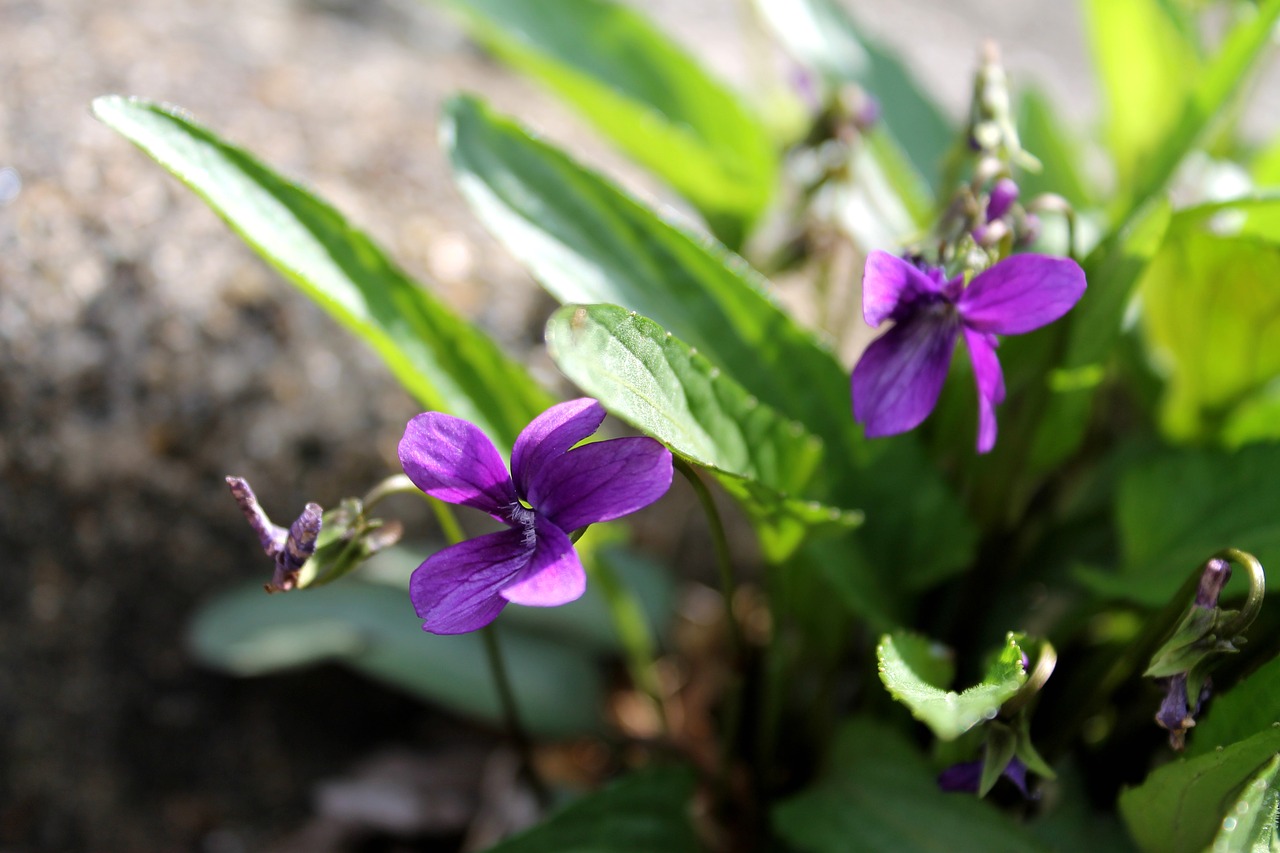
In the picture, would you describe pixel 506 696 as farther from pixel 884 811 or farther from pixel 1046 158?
pixel 1046 158

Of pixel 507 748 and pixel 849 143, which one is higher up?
pixel 849 143

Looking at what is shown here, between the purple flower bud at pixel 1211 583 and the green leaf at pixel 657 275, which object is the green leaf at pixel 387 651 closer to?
the green leaf at pixel 657 275

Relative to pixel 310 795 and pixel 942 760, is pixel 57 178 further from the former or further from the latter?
pixel 942 760

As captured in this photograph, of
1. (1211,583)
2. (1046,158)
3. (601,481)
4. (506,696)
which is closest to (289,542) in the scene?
(601,481)

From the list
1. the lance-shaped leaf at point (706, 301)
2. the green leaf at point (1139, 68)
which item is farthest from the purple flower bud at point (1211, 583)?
the green leaf at point (1139, 68)

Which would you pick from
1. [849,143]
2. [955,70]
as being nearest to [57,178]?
[849,143]
